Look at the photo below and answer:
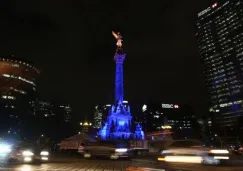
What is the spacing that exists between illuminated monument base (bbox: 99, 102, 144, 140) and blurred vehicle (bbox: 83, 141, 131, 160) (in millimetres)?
60779

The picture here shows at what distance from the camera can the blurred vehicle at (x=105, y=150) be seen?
26.9 meters

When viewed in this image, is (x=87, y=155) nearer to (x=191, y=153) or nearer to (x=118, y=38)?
(x=191, y=153)

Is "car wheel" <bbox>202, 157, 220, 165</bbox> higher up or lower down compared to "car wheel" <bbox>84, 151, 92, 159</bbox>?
lower down

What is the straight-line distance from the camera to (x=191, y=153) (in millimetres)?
14172

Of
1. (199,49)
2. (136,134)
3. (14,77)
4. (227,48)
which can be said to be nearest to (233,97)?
(227,48)

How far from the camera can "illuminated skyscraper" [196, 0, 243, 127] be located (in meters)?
153

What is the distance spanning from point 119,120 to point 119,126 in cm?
227

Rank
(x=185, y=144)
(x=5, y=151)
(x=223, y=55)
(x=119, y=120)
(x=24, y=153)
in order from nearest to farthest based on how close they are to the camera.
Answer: (x=185, y=144) < (x=24, y=153) < (x=5, y=151) < (x=119, y=120) < (x=223, y=55)

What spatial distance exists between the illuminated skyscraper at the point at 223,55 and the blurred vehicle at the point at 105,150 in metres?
131

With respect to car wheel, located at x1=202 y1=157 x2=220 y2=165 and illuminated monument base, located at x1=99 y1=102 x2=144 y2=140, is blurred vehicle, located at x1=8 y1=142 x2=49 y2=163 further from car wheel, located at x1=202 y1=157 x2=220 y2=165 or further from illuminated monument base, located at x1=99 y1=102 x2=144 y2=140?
illuminated monument base, located at x1=99 y1=102 x2=144 y2=140

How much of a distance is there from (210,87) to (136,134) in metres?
98.0

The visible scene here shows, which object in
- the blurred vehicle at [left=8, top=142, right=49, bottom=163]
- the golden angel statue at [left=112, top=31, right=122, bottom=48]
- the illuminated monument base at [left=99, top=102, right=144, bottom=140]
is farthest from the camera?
the golden angel statue at [left=112, top=31, right=122, bottom=48]

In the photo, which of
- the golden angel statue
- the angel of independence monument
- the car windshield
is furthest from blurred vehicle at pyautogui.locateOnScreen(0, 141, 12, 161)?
the golden angel statue

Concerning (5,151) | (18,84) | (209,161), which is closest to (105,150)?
(5,151)
